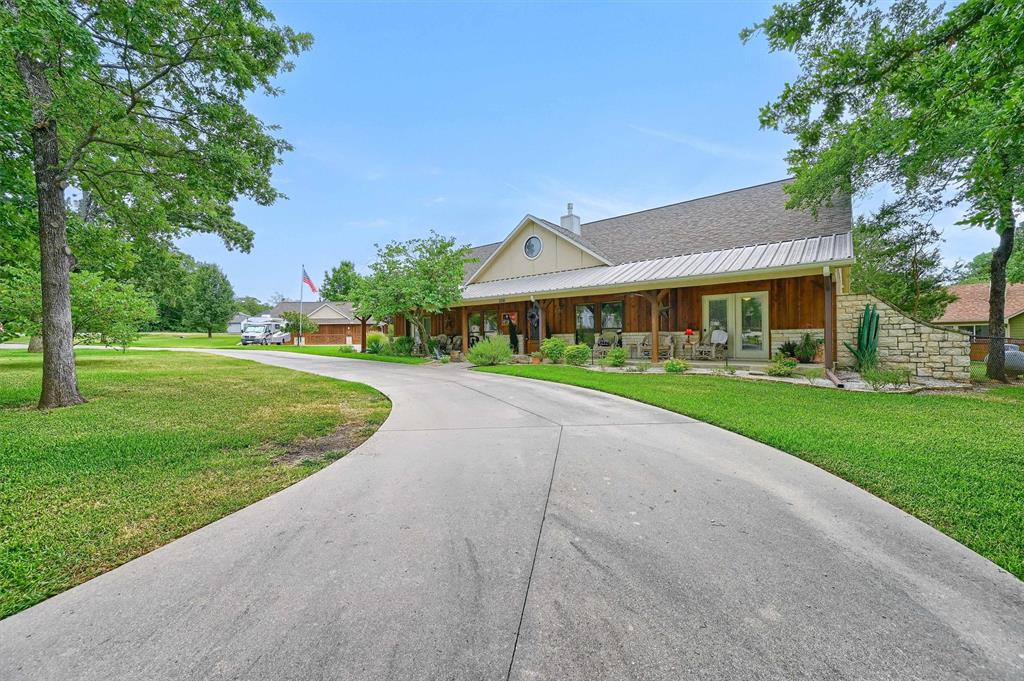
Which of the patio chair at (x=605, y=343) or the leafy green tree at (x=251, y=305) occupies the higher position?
the leafy green tree at (x=251, y=305)

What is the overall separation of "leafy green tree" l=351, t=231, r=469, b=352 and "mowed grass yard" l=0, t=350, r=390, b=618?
7598 mm

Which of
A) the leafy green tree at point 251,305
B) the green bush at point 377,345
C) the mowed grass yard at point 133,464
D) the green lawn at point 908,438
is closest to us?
the mowed grass yard at point 133,464

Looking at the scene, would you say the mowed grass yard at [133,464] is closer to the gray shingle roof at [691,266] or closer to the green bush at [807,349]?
the gray shingle roof at [691,266]

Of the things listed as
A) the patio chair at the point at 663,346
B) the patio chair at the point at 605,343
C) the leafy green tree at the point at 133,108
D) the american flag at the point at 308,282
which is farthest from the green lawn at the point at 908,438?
the american flag at the point at 308,282

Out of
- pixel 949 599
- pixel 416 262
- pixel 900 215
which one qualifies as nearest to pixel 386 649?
pixel 949 599

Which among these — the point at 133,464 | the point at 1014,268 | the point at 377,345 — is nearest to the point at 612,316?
the point at 377,345

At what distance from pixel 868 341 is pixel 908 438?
6.57 metres

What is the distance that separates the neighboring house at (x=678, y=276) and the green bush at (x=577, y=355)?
1.85 metres

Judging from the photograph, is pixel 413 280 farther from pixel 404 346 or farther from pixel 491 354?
pixel 404 346

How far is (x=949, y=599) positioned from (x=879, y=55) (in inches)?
253

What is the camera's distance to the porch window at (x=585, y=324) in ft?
54.1

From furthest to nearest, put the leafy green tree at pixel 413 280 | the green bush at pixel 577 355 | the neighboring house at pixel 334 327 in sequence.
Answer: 1. the neighboring house at pixel 334 327
2. the leafy green tree at pixel 413 280
3. the green bush at pixel 577 355

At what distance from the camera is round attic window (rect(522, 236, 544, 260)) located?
17891mm

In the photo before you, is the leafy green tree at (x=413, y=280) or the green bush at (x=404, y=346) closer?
the leafy green tree at (x=413, y=280)
